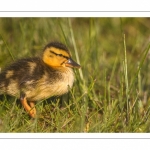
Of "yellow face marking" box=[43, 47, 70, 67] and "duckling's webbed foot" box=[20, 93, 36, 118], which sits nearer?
"duckling's webbed foot" box=[20, 93, 36, 118]

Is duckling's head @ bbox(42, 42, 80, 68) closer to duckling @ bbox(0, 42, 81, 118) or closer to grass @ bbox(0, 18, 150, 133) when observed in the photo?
duckling @ bbox(0, 42, 81, 118)

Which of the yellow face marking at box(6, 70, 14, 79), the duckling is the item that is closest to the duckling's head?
the duckling

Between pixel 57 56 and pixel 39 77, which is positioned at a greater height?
→ pixel 57 56

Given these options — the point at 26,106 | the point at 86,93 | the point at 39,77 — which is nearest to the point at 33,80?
the point at 39,77

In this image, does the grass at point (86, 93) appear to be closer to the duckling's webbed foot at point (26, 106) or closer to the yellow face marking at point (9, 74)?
the duckling's webbed foot at point (26, 106)

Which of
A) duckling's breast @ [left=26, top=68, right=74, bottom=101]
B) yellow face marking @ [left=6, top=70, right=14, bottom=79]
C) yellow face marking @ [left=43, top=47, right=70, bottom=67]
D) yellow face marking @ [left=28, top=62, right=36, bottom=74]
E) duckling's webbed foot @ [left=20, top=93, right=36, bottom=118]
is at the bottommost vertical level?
duckling's webbed foot @ [left=20, top=93, right=36, bottom=118]

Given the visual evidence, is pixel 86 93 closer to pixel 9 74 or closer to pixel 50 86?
pixel 50 86

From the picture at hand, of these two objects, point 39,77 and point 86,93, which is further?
point 86,93

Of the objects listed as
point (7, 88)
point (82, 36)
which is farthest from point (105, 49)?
point (7, 88)
